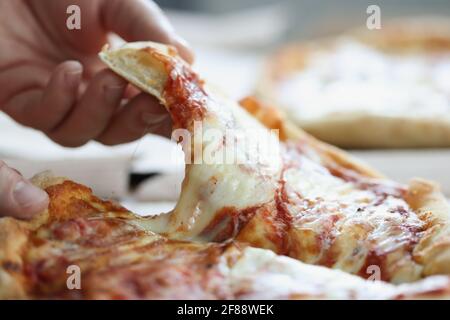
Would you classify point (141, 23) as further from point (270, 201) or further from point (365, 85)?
point (365, 85)

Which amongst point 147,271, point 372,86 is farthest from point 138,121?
point 372,86

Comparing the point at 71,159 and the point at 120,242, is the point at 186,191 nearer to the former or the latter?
the point at 120,242

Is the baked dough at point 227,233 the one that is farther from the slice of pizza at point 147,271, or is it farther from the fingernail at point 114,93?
the fingernail at point 114,93

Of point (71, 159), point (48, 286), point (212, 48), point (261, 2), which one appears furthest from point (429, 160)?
point (261, 2)

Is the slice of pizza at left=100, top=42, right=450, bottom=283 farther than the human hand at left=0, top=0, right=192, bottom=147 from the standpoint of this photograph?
No

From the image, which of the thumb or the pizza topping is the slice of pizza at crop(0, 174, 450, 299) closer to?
the thumb

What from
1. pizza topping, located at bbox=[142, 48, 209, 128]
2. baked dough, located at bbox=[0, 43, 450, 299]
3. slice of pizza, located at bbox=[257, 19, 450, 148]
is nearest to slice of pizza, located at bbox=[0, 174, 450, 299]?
baked dough, located at bbox=[0, 43, 450, 299]

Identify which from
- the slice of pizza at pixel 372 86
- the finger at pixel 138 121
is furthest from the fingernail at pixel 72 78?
the slice of pizza at pixel 372 86

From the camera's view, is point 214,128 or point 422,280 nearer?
point 422,280
